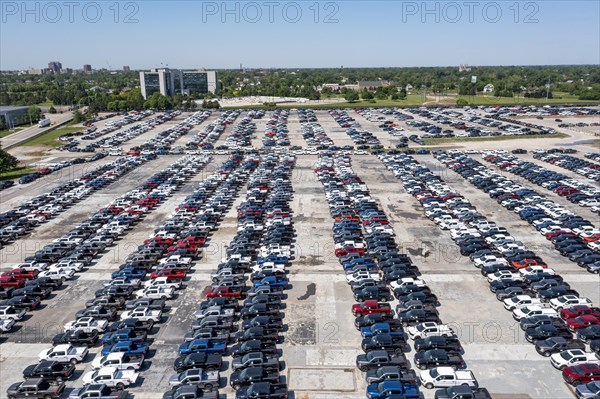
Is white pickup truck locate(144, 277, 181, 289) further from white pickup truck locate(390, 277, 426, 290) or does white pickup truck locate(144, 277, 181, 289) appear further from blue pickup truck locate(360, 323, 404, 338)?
white pickup truck locate(390, 277, 426, 290)

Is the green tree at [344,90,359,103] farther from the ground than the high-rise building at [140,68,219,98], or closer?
closer

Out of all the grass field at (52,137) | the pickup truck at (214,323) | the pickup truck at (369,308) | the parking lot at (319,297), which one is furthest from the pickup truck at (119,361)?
the grass field at (52,137)

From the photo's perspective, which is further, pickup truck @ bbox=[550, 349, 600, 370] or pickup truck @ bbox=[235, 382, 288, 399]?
pickup truck @ bbox=[550, 349, 600, 370]

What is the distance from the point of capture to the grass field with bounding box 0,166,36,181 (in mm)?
69831

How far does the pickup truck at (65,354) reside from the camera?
83.4ft

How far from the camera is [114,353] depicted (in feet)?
82.1

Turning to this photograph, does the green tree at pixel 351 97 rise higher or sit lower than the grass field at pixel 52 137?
higher

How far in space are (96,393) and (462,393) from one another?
711 inches

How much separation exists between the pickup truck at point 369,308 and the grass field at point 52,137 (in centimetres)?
8959

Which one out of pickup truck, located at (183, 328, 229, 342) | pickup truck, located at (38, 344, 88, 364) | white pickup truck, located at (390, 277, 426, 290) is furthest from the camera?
white pickup truck, located at (390, 277, 426, 290)

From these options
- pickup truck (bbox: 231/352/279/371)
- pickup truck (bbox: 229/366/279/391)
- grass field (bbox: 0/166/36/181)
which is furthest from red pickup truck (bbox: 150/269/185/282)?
grass field (bbox: 0/166/36/181)

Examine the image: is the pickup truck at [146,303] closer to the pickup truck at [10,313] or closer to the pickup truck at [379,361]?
the pickup truck at [10,313]

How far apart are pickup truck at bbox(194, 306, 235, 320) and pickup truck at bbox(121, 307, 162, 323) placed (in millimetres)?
2511

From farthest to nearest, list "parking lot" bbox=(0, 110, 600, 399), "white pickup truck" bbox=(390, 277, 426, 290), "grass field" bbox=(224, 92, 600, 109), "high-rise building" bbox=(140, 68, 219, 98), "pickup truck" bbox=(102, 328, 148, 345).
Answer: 1. "high-rise building" bbox=(140, 68, 219, 98)
2. "grass field" bbox=(224, 92, 600, 109)
3. "white pickup truck" bbox=(390, 277, 426, 290)
4. "pickup truck" bbox=(102, 328, 148, 345)
5. "parking lot" bbox=(0, 110, 600, 399)
